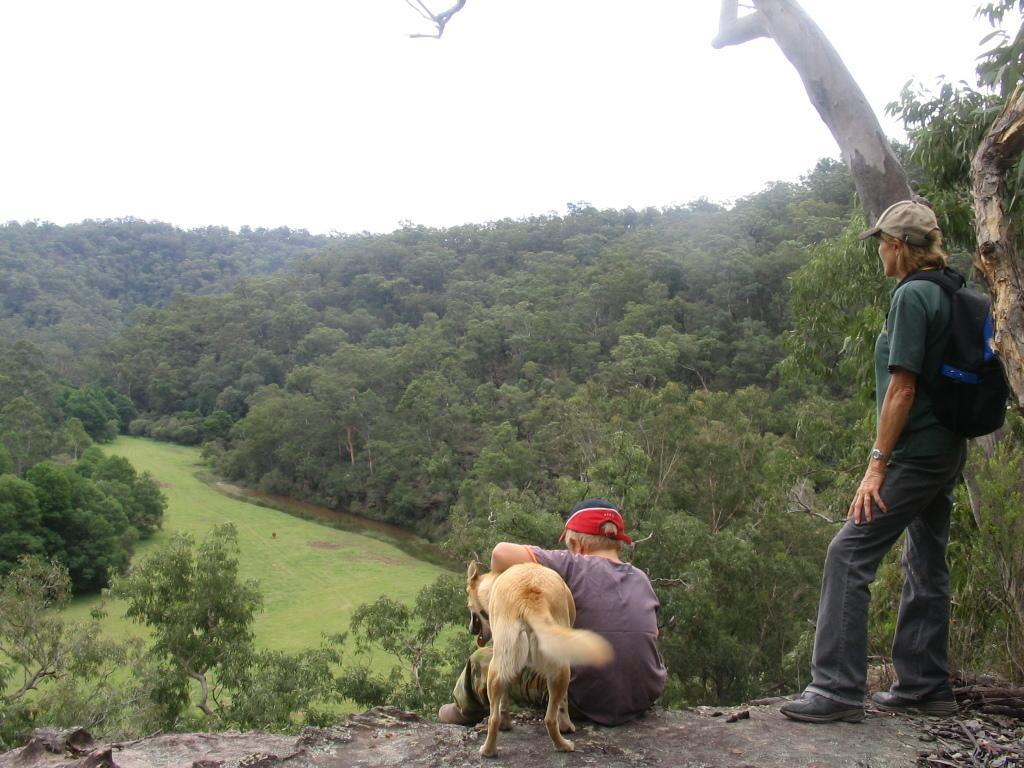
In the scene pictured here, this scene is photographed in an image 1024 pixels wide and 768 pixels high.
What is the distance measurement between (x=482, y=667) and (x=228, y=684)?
33.2ft

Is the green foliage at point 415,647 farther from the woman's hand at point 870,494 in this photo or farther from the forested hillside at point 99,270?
the forested hillside at point 99,270

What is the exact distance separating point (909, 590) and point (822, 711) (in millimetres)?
543

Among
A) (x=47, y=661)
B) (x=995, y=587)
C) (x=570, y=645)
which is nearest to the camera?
(x=570, y=645)

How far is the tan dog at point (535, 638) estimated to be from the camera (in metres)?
2.20

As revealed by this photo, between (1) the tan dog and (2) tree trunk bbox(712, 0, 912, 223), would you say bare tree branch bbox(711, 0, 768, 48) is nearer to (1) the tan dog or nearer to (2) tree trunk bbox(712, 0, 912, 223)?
(2) tree trunk bbox(712, 0, 912, 223)

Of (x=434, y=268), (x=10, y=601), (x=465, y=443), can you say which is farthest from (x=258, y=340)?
(x=10, y=601)

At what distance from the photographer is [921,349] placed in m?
2.48

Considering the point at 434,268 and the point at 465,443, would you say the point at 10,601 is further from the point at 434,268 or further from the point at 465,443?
the point at 434,268

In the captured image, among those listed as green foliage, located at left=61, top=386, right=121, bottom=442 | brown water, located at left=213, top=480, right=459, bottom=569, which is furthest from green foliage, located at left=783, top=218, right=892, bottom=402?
green foliage, located at left=61, top=386, right=121, bottom=442

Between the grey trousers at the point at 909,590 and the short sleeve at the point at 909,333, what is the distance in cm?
32

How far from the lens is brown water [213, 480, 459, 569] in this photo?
28906 mm

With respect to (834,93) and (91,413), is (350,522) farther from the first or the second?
(834,93)

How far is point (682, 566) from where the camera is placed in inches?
457

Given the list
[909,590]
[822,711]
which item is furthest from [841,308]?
[822,711]
